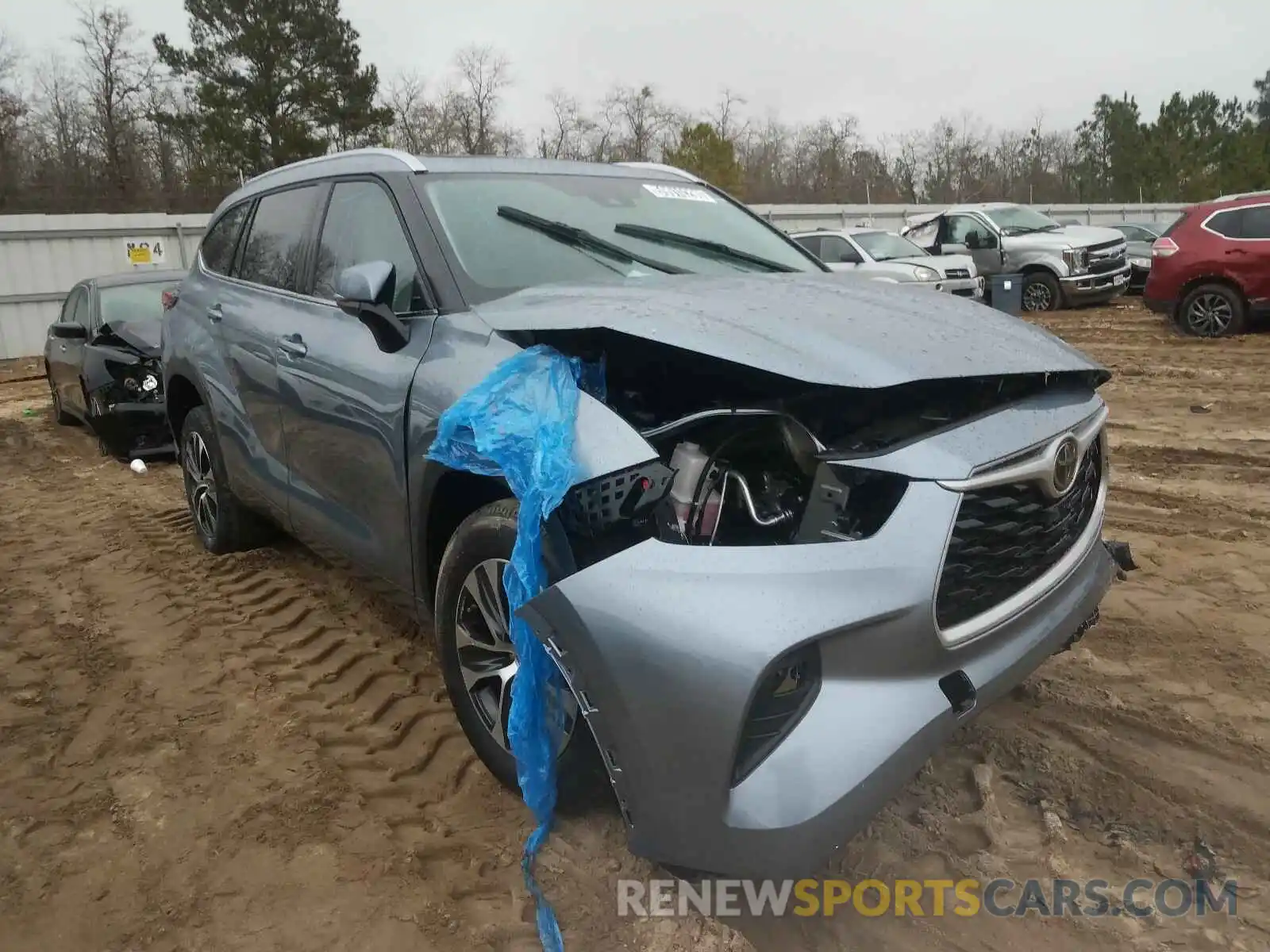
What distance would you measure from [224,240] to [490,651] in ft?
10.3

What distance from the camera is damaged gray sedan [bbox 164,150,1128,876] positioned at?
1.80 meters

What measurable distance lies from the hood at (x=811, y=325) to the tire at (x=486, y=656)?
0.55 meters

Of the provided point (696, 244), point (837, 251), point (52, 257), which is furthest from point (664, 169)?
point (52, 257)

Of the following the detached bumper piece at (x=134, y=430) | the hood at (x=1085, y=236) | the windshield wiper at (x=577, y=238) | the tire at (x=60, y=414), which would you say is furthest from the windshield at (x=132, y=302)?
the hood at (x=1085, y=236)

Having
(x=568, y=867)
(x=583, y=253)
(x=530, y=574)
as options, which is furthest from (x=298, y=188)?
(x=568, y=867)

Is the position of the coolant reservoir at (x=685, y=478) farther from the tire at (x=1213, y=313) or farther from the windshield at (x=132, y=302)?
the tire at (x=1213, y=313)

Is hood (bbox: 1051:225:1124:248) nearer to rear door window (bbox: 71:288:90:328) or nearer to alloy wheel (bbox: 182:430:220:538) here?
rear door window (bbox: 71:288:90:328)

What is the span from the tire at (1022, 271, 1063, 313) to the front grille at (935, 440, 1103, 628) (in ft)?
44.8

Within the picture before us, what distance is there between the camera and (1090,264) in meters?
14.3

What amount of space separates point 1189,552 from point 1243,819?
2.20 m

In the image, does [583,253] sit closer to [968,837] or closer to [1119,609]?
[968,837]

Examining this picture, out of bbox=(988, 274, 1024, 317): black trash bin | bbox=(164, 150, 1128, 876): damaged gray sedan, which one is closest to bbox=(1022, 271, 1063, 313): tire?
bbox=(988, 274, 1024, 317): black trash bin

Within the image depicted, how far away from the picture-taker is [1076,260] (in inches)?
561

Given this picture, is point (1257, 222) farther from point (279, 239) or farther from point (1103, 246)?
point (279, 239)
